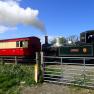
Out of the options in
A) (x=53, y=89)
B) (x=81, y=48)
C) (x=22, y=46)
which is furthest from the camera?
(x=22, y=46)

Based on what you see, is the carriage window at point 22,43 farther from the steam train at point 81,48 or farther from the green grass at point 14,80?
the green grass at point 14,80

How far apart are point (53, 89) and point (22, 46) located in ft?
54.6

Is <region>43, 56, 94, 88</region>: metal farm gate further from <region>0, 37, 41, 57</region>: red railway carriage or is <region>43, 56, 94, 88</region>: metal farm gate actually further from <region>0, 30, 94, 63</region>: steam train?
<region>0, 37, 41, 57</region>: red railway carriage

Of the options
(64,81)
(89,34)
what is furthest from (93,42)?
(64,81)

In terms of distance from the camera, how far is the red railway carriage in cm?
2917

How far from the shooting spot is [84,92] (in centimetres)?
1225

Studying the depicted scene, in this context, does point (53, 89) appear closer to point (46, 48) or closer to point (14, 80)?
point (14, 80)

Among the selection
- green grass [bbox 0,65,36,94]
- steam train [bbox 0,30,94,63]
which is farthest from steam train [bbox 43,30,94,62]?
green grass [bbox 0,65,36,94]

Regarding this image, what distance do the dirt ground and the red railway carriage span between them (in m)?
15.3

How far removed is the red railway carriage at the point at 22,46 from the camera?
29172 millimetres

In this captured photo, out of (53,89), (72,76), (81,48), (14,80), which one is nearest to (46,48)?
(81,48)

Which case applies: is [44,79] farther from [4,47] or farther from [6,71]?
[4,47]

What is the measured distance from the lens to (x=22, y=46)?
96.5 feet

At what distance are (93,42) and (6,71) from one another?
29.1 ft
